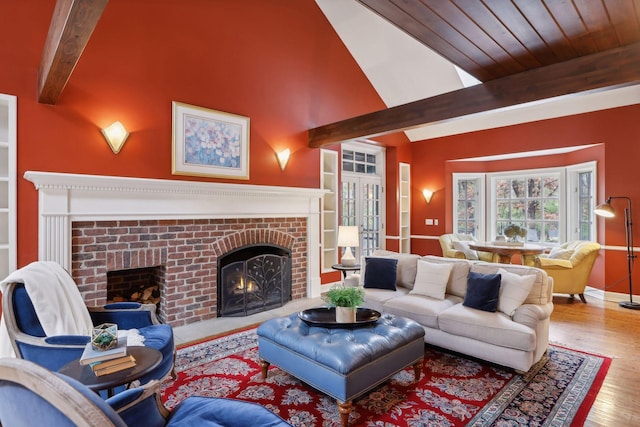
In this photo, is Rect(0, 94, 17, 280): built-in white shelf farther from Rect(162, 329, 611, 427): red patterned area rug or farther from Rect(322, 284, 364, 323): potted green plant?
Rect(322, 284, 364, 323): potted green plant

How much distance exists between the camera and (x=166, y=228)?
3.83 m

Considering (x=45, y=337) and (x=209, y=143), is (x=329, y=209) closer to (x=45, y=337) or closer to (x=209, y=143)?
(x=209, y=143)

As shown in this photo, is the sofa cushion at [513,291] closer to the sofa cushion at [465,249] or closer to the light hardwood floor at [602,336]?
the light hardwood floor at [602,336]

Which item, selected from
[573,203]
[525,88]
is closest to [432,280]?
[525,88]

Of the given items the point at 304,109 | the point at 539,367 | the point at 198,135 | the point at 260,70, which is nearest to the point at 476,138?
the point at 304,109

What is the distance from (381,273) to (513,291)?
1.37m

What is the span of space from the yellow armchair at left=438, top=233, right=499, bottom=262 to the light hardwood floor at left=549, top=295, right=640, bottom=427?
1294mm

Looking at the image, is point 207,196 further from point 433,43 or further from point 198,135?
point 433,43

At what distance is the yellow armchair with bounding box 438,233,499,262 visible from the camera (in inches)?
247

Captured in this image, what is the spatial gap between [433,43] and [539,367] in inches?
111

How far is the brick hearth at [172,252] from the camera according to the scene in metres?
3.35

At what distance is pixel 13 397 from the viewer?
1033 millimetres

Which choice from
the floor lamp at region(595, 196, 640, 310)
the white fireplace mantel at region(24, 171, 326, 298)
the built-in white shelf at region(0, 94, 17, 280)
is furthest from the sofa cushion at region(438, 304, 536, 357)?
the built-in white shelf at region(0, 94, 17, 280)

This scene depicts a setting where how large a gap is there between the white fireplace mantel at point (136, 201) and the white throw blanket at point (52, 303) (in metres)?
0.87
